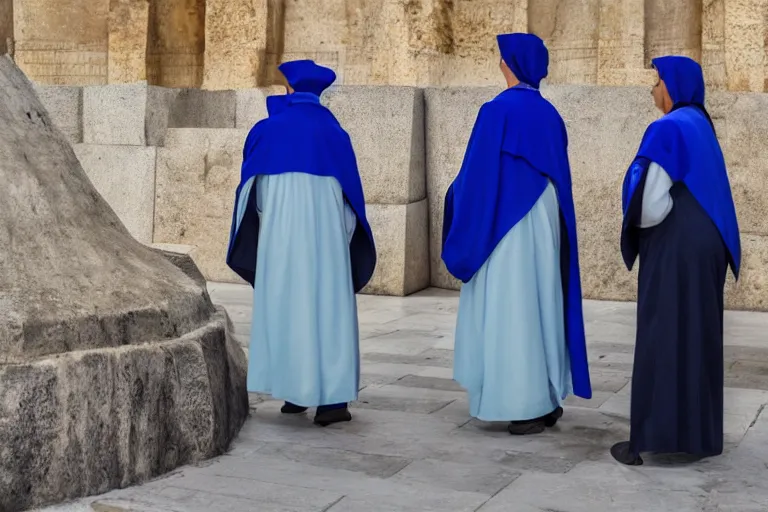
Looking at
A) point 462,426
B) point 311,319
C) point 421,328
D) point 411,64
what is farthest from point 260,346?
point 411,64

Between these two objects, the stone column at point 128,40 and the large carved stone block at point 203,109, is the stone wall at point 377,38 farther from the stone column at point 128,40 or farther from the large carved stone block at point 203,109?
the large carved stone block at point 203,109

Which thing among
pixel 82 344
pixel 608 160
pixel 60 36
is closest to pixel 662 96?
pixel 82 344

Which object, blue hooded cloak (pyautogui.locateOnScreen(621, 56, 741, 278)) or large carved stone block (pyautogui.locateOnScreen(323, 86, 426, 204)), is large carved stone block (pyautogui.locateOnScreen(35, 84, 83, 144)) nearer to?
large carved stone block (pyautogui.locateOnScreen(323, 86, 426, 204))

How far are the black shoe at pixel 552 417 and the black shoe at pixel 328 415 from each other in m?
0.86

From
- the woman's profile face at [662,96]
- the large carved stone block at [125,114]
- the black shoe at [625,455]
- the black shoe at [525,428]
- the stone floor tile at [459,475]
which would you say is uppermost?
the large carved stone block at [125,114]

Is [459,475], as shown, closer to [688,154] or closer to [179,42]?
[688,154]

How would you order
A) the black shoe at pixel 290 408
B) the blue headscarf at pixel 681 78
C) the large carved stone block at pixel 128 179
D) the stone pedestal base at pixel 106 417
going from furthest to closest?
the large carved stone block at pixel 128 179, the black shoe at pixel 290 408, the blue headscarf at pixel 681 78, the stone pedestal base at pixel 106 417

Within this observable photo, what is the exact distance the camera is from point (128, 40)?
1698 cm

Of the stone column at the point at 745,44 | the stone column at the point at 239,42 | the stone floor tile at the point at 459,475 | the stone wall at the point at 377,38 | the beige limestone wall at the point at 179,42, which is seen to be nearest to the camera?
the stone floor tile at the point at 459,475

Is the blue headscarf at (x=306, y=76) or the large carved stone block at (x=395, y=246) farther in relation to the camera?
the large carved stone block at (x=395, y=246)

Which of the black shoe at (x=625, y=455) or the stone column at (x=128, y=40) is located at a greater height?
the stone column at (x=128, y=40)

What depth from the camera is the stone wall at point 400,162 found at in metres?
8.46

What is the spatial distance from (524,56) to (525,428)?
1.57m

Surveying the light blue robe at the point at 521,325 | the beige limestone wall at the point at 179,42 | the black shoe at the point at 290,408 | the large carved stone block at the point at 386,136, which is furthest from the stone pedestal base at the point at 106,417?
the beige limestone wall at the point at 179,42
